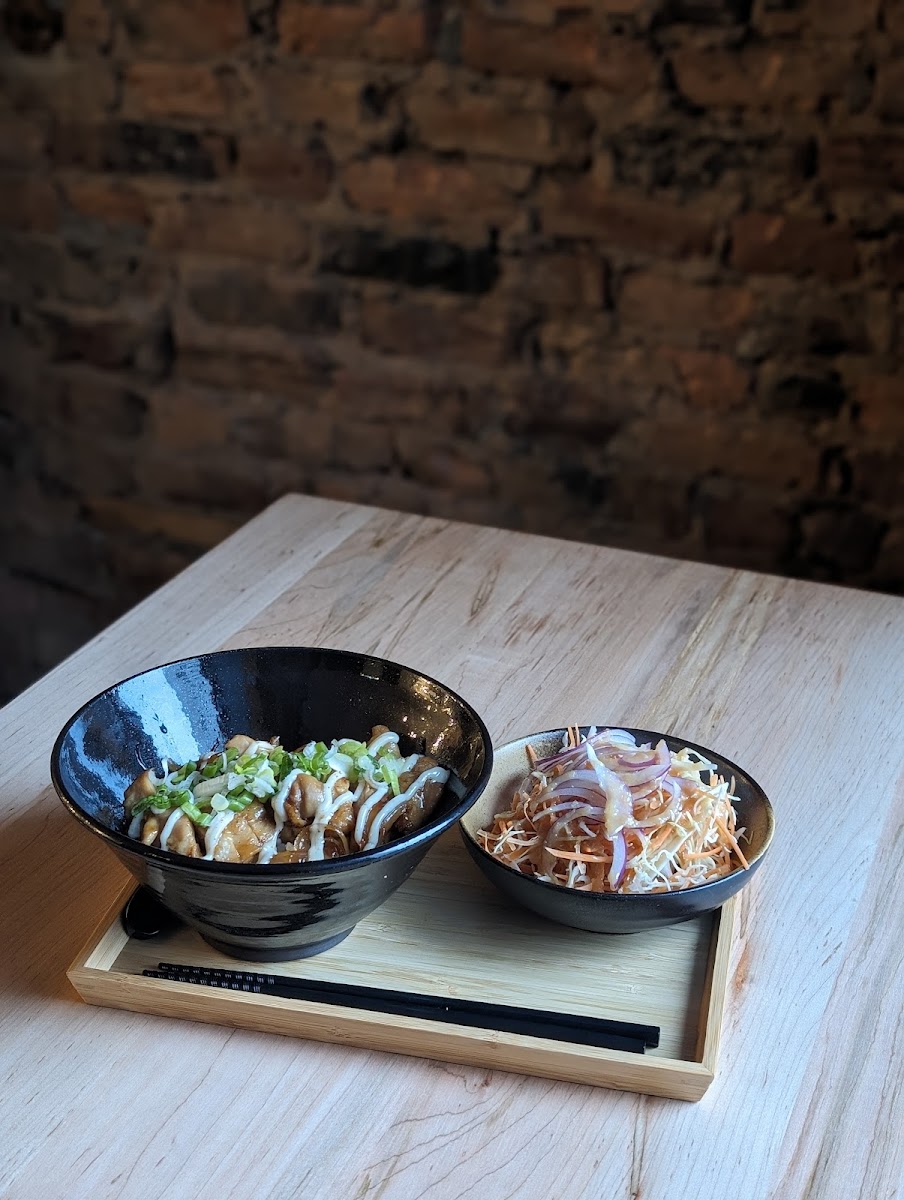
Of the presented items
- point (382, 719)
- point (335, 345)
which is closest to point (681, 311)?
point (335, 345)

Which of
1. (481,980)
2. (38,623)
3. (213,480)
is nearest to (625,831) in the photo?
(481,980)

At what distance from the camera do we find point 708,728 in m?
1.23

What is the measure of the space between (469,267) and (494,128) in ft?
0.77

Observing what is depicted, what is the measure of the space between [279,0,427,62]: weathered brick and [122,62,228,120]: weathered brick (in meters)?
0.16

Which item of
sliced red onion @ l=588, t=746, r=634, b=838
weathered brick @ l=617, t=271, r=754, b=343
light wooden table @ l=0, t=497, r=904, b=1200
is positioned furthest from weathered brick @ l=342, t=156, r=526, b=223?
sliced red onion @ l=588, t=746, r=634, b=838

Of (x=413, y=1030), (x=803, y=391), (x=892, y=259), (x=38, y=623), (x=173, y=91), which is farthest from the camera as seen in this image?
(x=38, y=623)

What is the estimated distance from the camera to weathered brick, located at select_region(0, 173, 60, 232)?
8.63ft

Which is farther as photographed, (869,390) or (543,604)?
(869,390)

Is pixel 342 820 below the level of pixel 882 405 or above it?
above

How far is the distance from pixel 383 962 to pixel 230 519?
74.8 inches

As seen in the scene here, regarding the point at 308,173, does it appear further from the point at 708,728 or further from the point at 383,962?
the point at 383,962

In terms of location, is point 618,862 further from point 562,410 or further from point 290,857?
point 562,410

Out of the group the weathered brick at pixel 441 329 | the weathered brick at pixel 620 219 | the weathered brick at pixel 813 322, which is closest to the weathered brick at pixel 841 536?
the weathered brick at pixel 813 322

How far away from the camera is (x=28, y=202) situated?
104 inches
